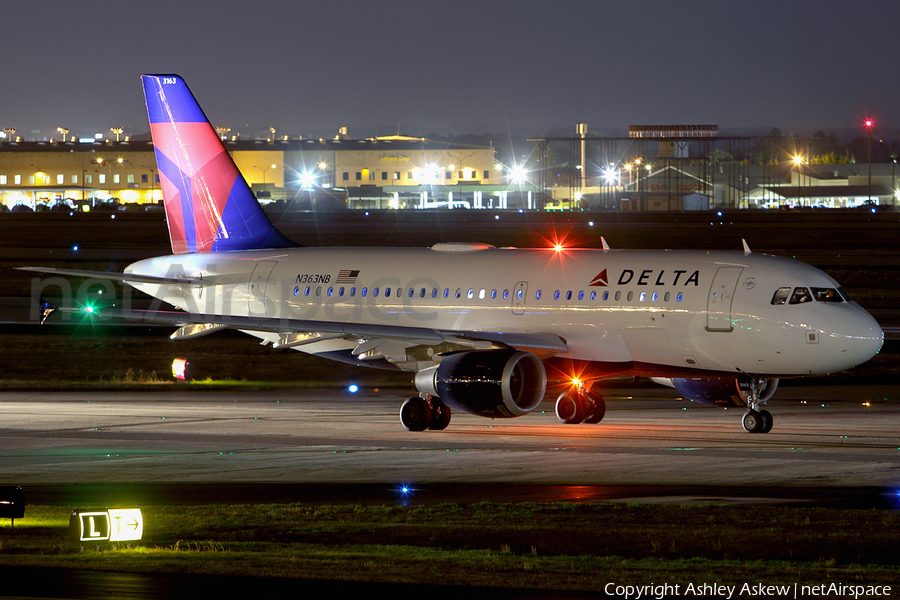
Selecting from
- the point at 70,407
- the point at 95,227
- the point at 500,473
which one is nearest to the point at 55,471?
the point at 500,473

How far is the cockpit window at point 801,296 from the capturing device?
2881 centimetres

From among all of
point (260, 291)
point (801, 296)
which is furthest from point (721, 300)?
point (260, 291)

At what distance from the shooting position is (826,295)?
29.0 m

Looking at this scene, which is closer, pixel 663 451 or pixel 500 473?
pixel 500 473

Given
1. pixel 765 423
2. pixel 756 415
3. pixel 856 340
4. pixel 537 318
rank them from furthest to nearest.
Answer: pixel 537 318, pixel 756 415, pixel 765 423, pixel 856 340

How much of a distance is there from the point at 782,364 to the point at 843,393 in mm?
10738

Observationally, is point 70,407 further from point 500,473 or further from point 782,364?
point 782,364

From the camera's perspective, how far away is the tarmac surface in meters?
21.7

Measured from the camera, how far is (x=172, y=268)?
128 feet

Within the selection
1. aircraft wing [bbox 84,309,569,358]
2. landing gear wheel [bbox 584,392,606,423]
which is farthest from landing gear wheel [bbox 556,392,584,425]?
aircraft wing [bbox 84,309,569,358]

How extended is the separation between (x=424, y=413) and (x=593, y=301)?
17.3 ft

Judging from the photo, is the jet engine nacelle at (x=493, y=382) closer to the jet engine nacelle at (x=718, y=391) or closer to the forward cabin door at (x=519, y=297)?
the forward cabin door at (x=519, y=297)

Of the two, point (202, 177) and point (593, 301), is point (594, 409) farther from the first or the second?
point (202, 177)

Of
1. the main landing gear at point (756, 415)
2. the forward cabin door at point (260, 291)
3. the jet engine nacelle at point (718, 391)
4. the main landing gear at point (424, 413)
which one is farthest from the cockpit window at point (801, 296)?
the forward cabin door at point (260, 291)
